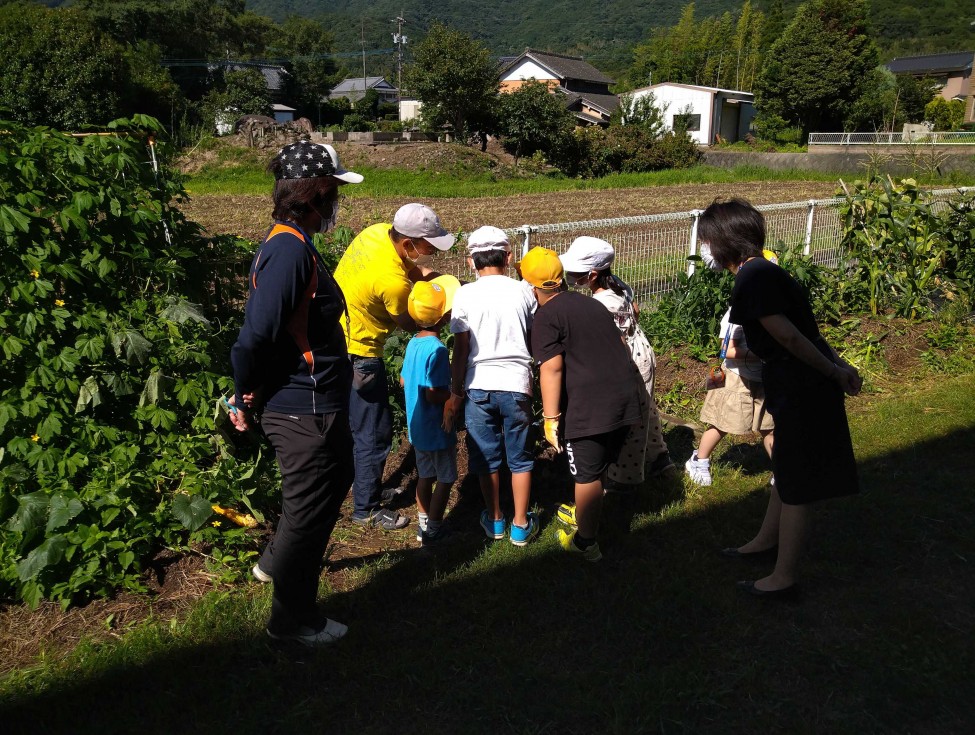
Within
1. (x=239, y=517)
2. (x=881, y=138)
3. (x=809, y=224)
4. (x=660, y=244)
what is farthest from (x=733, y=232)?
(x=881, y=138)

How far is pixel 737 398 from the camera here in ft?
14.9

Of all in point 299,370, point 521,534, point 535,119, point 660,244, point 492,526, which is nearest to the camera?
point 299,370

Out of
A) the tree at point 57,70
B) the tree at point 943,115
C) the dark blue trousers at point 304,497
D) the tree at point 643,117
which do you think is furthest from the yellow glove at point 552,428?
the tree at point 943,115

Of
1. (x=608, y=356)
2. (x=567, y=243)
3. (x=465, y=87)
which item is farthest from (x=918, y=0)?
(x=608, y=356)

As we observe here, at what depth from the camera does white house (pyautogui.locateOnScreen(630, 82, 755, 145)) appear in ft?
173

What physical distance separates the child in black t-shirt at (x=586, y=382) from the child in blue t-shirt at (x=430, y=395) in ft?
1.57

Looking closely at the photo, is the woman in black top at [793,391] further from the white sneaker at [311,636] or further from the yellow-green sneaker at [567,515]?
the white sneaker at [311,636]

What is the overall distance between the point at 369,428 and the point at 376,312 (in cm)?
65

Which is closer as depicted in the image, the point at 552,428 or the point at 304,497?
the point at 304,497

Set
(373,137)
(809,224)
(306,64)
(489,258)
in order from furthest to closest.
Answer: (306,64), (373,137), (809,224), (489,258)

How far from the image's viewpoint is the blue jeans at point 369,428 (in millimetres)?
4098

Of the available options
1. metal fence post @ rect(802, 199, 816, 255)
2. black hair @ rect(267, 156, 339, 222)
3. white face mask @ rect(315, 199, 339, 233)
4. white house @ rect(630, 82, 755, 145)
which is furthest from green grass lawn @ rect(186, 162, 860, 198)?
black hair @ rect(267, 156, 339, 222)

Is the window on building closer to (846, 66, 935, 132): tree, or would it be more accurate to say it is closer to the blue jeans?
(846, 66, 935, 132): tree

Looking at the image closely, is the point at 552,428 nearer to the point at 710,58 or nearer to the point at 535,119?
the point at 535,119
